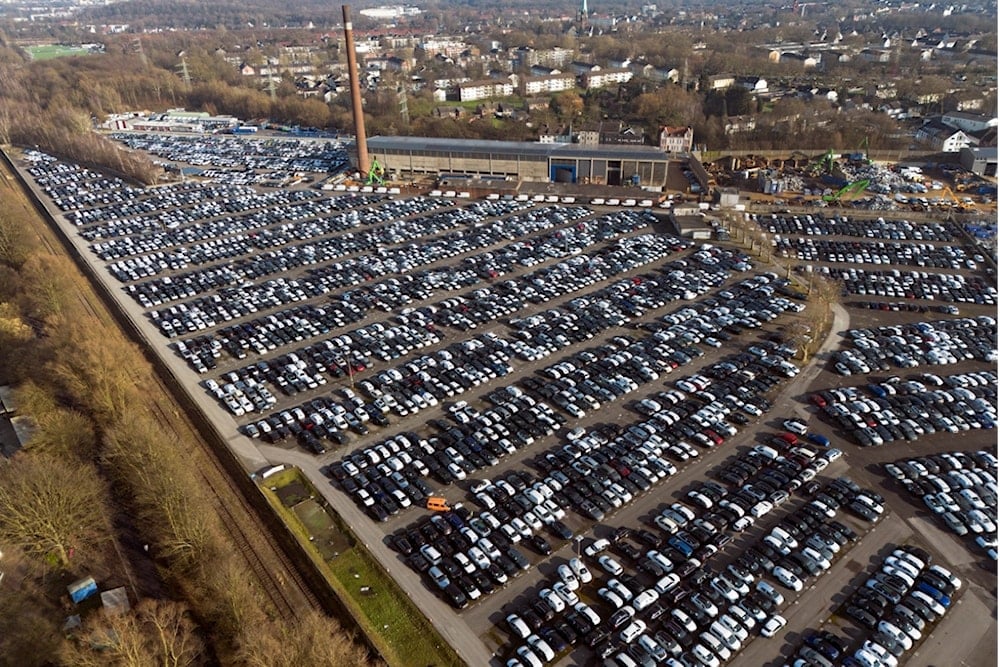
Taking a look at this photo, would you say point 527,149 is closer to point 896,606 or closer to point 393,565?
point 393,565

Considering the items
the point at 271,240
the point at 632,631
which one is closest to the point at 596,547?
the point at 632,631

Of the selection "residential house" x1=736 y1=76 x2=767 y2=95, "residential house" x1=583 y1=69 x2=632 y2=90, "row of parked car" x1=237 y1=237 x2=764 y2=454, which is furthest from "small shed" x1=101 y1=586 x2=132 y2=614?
"residential house" x1=583 y1=69 x2=632 y2=90

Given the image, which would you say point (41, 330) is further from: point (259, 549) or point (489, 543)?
point (489, 543)

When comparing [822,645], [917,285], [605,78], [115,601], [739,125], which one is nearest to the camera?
[822,645]

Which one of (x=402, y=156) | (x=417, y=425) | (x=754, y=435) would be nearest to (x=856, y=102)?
(x=402, y=156)

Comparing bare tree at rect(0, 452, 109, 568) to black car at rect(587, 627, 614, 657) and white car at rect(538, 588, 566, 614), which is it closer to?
white car at rect(538, 588, 566, 614)

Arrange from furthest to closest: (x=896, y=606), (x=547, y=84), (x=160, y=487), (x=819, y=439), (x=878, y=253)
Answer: (x=547, y=84) < (x=878, y=253) < (x=819, y=439) < (x=160, y=487) < (x=896, y=606)

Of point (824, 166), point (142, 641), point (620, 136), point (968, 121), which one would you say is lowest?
point (142, 641)

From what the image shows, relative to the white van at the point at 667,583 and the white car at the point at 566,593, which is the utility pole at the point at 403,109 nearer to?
the white car at the point at 566,593
